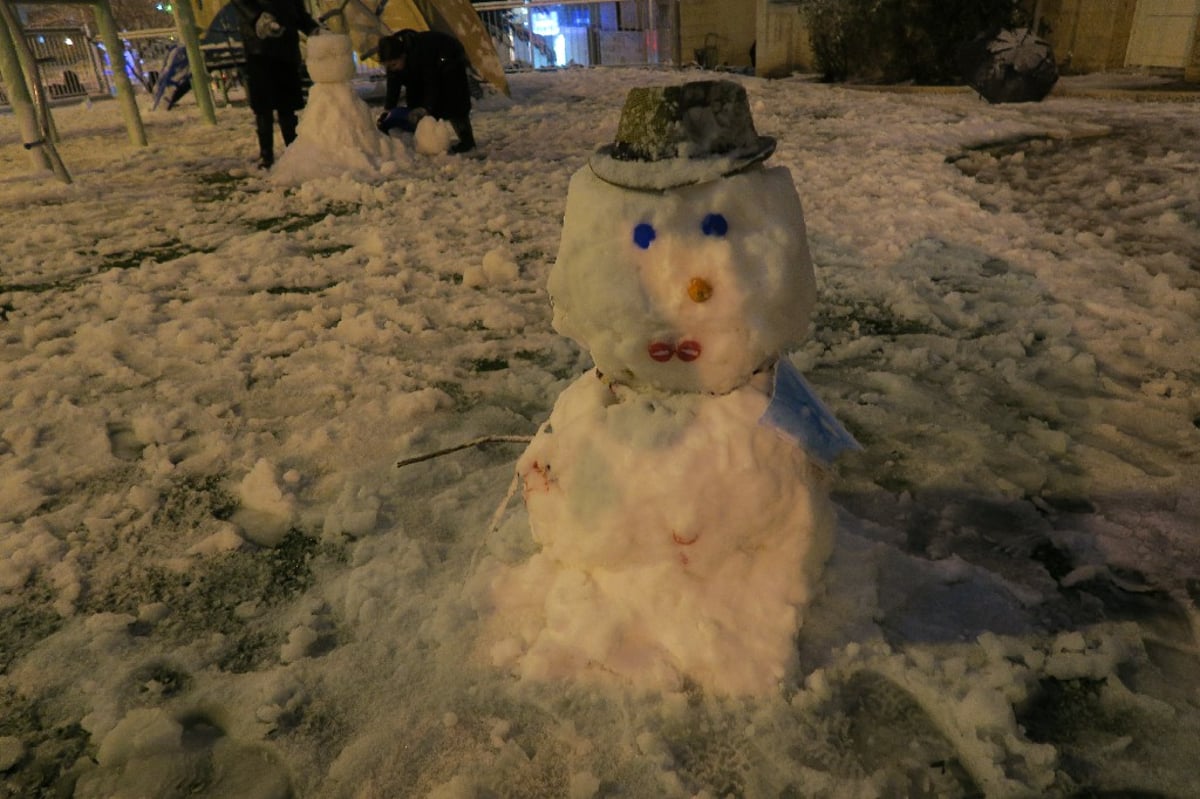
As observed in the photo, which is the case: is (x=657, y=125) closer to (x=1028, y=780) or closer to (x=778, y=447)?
(x=778, y=447)

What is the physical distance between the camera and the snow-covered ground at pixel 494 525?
1.35m

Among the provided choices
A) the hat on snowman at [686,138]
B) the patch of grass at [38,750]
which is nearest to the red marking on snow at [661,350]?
the hat on snowman at [686,138]

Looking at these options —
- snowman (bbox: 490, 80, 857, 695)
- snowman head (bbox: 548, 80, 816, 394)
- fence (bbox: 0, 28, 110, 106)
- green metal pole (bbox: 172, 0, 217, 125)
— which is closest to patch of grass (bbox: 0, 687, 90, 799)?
snowman (bbox: 490, 80, 857, 695)

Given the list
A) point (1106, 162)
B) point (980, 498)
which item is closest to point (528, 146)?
point (1106, 162)

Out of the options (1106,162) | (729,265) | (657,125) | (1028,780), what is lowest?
(1028,780)

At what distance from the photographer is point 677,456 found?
4.40 feet

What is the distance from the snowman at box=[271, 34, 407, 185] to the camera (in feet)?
19.4

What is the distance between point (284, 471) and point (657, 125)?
1.59 meters

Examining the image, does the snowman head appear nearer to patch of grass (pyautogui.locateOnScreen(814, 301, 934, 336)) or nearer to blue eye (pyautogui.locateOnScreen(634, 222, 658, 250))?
blue eye (pyautogui.locateOnScreen(634, 222, 658, 250))

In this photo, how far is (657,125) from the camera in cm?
126

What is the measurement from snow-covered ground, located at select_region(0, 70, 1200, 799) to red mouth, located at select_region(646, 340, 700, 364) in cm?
62

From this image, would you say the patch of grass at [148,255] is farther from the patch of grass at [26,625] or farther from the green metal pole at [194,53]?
the green metal pole at [194,53]

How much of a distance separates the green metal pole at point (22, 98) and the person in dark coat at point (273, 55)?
1649mm

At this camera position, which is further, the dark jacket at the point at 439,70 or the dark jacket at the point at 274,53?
the dark jacket at the point at 439,70
